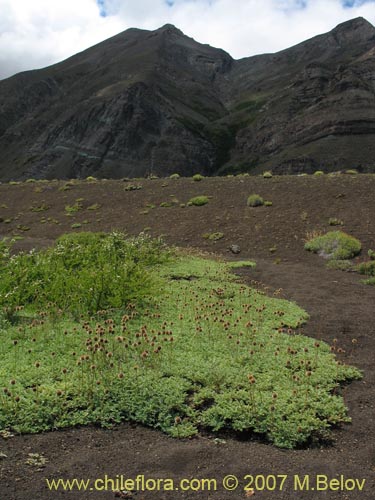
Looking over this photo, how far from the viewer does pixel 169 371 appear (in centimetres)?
727

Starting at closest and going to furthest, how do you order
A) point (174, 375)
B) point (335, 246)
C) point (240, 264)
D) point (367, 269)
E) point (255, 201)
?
point (174, 375), point (367, 269), point (240, 264), point (335, 246), point (255, 201)

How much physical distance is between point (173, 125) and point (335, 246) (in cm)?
11854

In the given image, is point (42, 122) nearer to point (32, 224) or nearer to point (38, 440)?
point (32, 224)

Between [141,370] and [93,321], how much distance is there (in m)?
2.73

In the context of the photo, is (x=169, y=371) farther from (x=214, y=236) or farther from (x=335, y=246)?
(x=214, y=236)

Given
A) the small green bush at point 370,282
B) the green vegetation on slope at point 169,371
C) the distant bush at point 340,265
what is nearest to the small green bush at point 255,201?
the distant bush at point 340,265

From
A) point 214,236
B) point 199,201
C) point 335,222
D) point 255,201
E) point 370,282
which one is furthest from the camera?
point 199,201

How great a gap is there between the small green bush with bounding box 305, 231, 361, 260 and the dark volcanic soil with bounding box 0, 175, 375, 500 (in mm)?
691

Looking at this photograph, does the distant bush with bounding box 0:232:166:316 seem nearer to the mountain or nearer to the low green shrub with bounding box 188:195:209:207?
the low green shrub with bounding box 188:195:209:207

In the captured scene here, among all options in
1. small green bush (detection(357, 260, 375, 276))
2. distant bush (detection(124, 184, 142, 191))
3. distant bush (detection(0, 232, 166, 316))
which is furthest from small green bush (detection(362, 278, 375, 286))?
distant bush (detection(124, 184, 142, 191))

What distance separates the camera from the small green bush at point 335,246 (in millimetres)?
20500

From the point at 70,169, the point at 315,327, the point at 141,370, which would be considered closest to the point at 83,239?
the point at 315,327

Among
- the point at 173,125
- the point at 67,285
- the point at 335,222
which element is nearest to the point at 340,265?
the point at 335,222

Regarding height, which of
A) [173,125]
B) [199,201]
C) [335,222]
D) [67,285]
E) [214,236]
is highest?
[173,125]
